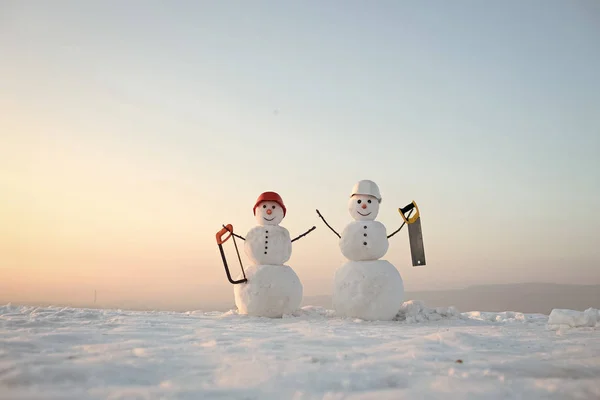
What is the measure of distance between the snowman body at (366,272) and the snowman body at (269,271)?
2.64 feet

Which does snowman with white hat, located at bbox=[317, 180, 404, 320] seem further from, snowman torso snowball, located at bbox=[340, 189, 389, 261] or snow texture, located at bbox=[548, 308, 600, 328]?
snow texture, located at bbox=[548, 308, 600, 328]

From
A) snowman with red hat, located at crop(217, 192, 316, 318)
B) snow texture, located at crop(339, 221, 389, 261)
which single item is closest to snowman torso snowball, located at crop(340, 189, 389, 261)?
snow texture, located at crop(339, 221, 389, 261)

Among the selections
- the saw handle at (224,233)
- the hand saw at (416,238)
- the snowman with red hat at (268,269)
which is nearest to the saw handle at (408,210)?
the hand saw at (416,238)

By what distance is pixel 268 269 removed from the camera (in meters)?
7.48

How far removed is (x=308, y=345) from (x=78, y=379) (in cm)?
183

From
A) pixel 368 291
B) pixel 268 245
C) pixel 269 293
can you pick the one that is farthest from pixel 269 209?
pixel 368 291

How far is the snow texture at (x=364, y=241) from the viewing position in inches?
292

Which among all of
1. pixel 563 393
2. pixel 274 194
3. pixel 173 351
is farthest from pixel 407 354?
pixel 274 194

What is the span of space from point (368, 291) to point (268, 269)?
5.52 ft

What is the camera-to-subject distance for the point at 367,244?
7.42 m

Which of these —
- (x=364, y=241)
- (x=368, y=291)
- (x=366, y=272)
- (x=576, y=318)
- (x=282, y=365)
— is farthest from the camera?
(x=364, y=241)

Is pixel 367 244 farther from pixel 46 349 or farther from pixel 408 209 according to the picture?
pixel 46 349

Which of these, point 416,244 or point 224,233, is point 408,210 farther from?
point 224,233

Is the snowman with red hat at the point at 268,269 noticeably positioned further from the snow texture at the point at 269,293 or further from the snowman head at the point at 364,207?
the snowman head at the point at 364,207
